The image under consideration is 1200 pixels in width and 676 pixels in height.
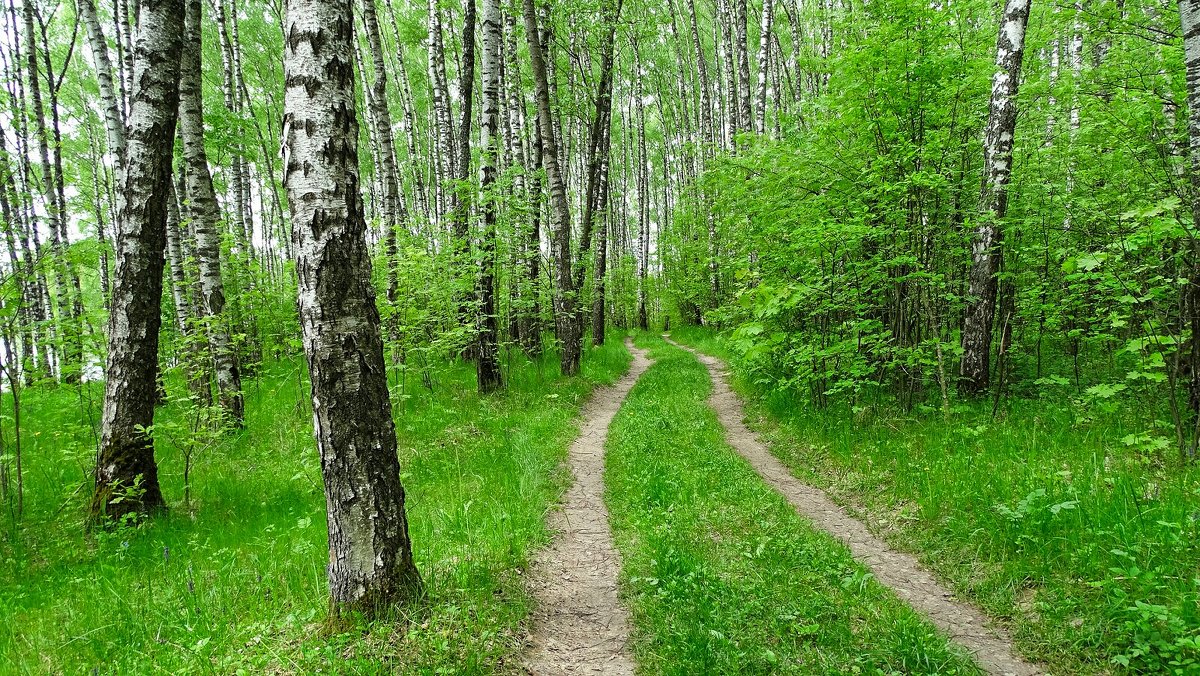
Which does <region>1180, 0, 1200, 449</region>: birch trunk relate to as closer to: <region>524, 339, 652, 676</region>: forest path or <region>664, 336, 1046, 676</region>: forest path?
<region>664, 336, 1046, 676</region>: forest path

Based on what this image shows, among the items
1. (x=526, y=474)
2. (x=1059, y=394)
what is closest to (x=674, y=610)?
(x=526, y=474)

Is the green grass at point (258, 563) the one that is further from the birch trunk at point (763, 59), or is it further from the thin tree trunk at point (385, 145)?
the birch trunk at point (763, 59)

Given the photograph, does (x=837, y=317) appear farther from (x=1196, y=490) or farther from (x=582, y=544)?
(x=582, y=544)

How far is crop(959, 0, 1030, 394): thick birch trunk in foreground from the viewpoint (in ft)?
22.1

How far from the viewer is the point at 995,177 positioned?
269 inches

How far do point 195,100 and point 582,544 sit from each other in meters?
8.63

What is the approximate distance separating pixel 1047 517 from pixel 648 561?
3264 millimetres

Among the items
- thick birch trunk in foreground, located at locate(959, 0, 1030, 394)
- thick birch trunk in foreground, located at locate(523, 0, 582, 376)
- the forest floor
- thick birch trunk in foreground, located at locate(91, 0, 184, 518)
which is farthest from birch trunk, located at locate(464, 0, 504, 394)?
thick birch trunk in foreground, located at locate(959, 0, 1030, 394)

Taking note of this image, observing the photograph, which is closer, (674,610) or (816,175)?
(674,610)

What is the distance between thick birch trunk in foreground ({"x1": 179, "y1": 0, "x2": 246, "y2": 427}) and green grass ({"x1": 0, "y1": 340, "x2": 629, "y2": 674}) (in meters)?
1.02

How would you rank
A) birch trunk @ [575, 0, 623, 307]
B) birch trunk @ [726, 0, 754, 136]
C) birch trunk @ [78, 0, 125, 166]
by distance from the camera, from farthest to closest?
birch trunk @ [726, 0, 754, 136] < birch trunk @ [575, 0, 623, 307] < birch trunk @ [78, 0, 125, 166]

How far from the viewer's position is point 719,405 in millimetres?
11008

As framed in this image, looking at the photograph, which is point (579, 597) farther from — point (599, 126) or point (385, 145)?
point (599, 126)

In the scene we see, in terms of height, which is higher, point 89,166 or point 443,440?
point 89,166
